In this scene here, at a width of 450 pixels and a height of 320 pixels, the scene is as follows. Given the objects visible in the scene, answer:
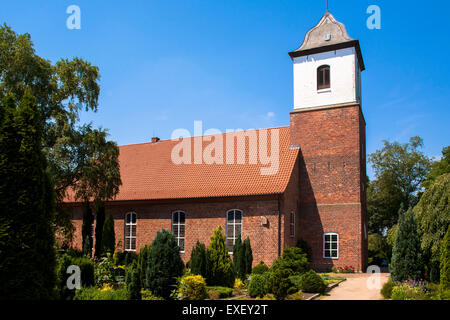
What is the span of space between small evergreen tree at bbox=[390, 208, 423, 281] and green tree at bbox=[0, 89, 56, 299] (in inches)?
432

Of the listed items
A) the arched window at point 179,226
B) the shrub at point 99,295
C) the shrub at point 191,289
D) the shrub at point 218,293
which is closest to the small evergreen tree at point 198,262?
the shrub at point 218,293

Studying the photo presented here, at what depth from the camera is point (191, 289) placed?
11258mm

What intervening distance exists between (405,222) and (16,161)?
1237 cm

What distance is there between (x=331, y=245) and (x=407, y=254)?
23.6 feet

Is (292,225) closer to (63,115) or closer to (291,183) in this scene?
(291,183)

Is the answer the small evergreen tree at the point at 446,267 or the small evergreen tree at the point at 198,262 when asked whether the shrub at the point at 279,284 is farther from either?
the small evergreen tree at the point at 446,267

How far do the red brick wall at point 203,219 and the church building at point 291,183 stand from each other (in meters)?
0.05

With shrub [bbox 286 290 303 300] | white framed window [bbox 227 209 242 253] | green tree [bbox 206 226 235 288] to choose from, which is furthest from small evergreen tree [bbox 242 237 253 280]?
shrub [bbox 286 290 303 300]

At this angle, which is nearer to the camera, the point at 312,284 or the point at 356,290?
the point at 312,284

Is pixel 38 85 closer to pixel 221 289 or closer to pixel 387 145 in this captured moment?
pixel 221 289

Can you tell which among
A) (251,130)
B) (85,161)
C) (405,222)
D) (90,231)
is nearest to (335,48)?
(251,130)

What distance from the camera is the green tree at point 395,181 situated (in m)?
37.5

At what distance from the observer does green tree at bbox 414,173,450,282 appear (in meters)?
15.9

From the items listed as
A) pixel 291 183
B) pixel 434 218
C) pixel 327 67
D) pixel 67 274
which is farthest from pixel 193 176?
pixel 67 274
